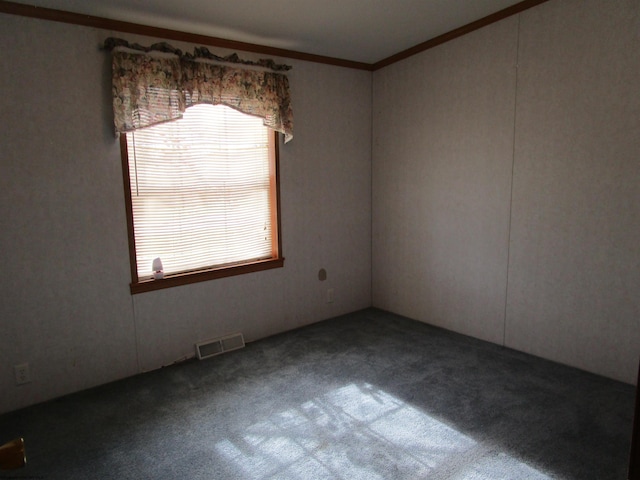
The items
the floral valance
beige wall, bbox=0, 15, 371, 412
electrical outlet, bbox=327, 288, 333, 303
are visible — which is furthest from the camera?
electrical outlet, bbox=327, 288, 333, 303

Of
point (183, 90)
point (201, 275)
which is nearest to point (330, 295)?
point (201, 275)

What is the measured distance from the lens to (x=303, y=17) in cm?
298

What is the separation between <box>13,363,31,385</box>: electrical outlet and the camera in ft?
8.72

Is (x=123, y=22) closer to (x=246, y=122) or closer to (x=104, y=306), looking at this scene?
(x=246, y=122)

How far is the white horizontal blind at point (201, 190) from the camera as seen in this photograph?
3.10m

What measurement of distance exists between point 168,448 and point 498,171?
3.00 m

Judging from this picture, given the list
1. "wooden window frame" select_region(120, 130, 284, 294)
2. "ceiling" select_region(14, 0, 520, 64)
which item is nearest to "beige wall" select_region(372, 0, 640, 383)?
"ceiling" select_region(14, 0, 520, 64)

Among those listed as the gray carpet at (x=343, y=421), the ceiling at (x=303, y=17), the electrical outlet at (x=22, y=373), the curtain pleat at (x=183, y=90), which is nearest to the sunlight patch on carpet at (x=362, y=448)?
the gray carpet at (x=343, y=421)

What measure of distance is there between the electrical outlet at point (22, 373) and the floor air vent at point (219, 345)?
1139 millimetres

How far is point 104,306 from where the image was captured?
2955 millimetres

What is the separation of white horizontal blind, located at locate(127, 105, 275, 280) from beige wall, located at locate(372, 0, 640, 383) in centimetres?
146

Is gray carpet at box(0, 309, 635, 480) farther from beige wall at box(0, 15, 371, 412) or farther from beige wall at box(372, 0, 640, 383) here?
beige wall at box(372, 0, 640, 383)

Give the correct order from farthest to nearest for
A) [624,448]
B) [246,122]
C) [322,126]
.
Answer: [322,126], [246,122], [624,448]

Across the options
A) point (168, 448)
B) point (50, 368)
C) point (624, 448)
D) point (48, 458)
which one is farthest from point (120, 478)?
point (624, 448)
